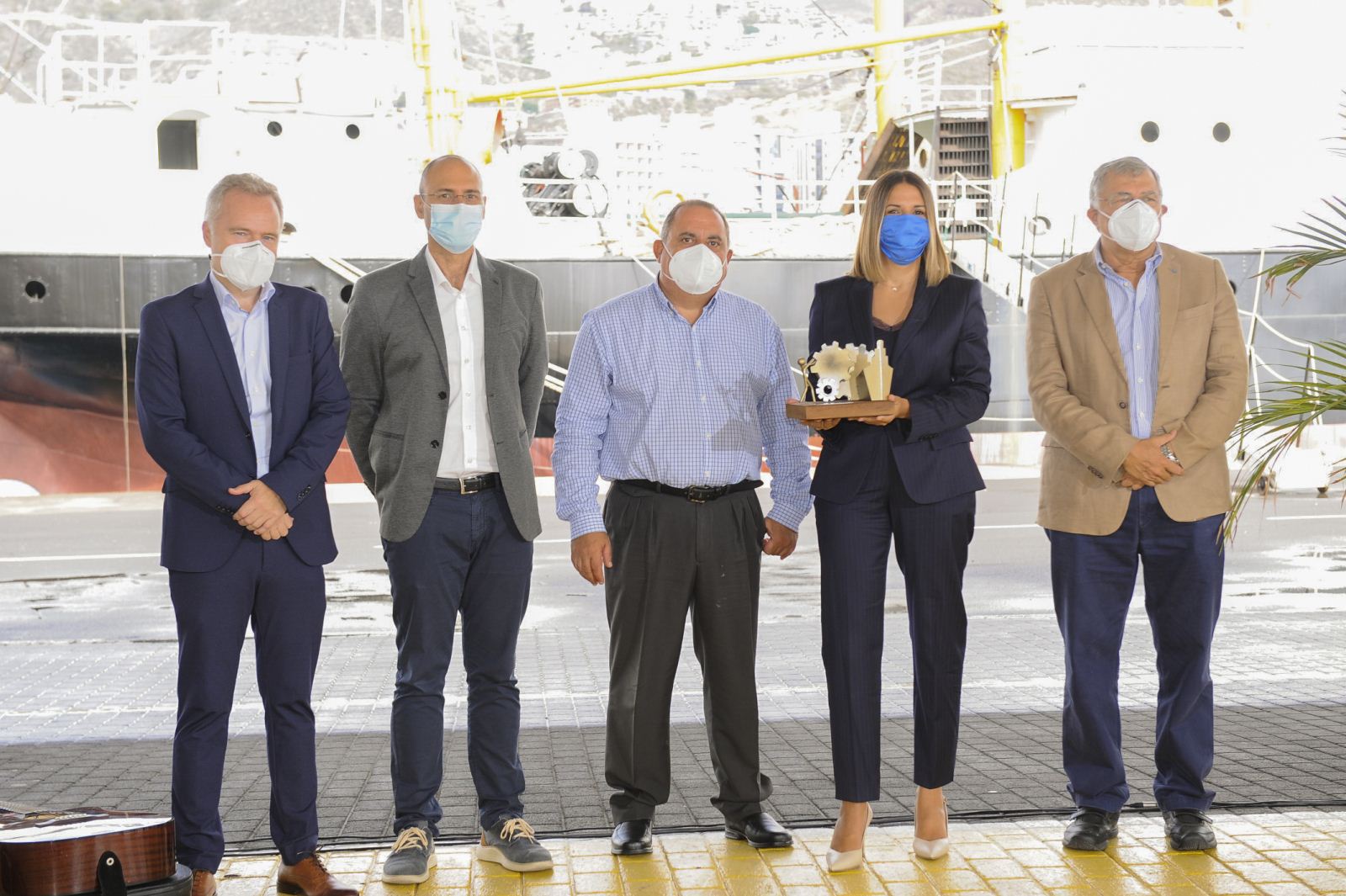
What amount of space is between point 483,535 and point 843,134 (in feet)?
53.8

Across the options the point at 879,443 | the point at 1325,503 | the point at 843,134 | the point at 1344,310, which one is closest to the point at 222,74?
the point at 843,134

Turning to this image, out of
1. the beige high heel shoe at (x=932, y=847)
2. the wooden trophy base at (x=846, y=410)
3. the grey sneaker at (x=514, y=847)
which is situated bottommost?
the beige high heel shoe at (x=932, y=847)

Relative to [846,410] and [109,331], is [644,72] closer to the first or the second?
[109,331]

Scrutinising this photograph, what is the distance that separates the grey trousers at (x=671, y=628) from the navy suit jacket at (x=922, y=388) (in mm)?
297

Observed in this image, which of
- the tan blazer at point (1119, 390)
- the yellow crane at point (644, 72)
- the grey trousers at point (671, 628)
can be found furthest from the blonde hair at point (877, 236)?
the yellow crane at point (644, 72)

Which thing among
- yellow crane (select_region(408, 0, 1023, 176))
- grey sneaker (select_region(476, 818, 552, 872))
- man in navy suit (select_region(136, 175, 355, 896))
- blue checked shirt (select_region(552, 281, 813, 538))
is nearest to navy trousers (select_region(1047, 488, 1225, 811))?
blue checked shirt (select_region(552, 281, 813, 538))

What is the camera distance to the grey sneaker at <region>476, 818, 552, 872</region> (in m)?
3.84

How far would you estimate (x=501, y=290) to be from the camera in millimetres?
4020

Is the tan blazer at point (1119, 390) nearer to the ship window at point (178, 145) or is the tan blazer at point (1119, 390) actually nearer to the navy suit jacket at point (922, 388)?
the navy suit jacket at point (922, 388)

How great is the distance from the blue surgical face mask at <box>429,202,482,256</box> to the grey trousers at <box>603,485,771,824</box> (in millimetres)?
770

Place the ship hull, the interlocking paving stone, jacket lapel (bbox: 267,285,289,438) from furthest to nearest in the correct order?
the ship hull, the interlocking paving stone, jacket lapel (bbox: 267,285,289,438)

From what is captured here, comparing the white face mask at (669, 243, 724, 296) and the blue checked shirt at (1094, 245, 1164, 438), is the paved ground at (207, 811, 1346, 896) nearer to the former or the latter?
the blue checked shirt at (1094, 245, 1164, 438)

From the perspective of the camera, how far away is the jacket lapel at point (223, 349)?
364 cm

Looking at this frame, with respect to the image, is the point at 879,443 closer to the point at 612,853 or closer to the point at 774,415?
the point at 774,415
